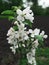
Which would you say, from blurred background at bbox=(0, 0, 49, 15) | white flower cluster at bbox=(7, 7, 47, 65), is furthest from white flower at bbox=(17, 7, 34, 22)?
blurred background at bbox=(0, 0, 49, 15)

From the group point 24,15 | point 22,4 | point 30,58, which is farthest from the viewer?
point 22,4

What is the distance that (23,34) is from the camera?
3.17m

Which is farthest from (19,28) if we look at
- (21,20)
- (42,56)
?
(42,56)

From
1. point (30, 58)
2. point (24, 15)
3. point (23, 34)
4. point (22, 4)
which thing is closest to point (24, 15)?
point (24, 15)

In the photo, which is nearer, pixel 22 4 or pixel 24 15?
pixel 24 15

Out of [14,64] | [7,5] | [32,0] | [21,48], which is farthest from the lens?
[32,0]

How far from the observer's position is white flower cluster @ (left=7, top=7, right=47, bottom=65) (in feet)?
10.3

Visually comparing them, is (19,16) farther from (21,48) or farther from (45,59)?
(45,59)

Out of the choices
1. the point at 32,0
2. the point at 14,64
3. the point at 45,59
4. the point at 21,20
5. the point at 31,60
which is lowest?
the point at 31,60

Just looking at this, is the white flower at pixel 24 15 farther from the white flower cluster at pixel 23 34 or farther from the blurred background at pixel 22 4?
the blurred background at pixel 22 4

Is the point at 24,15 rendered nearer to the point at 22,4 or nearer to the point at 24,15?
the point at 24,15

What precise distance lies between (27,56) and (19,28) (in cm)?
30

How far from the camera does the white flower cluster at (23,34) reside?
10.3 feet

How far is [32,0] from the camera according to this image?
128 feet
